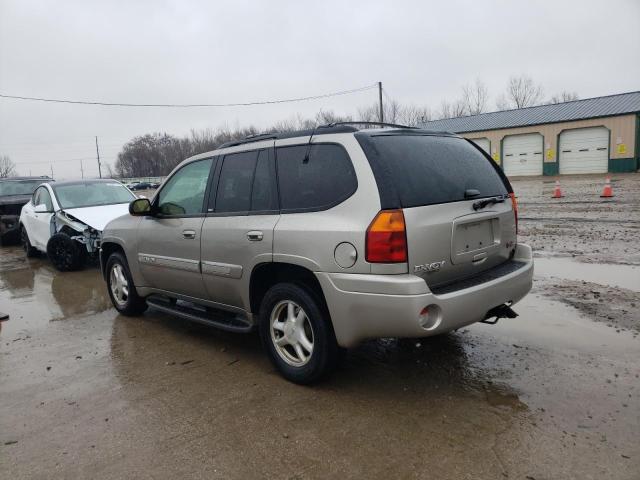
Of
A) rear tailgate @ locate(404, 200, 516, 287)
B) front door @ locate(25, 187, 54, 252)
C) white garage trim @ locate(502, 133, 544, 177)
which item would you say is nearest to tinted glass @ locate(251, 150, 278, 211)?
rear tailgate @ locate(404, 200, 516, 287)

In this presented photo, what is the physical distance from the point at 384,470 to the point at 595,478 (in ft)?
3.48

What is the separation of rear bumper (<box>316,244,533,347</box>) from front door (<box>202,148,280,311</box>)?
0.74 metres

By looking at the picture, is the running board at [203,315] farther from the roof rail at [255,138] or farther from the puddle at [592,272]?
the puddle at [592,272]

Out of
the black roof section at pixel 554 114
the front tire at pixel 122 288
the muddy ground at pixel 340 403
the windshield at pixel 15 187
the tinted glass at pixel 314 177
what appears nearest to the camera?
the muddy ground at pixel 340 403

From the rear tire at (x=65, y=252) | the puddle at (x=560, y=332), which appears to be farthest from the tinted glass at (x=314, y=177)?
the rear tire at (x=65, y=252)

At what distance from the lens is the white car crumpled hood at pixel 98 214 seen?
8.58m

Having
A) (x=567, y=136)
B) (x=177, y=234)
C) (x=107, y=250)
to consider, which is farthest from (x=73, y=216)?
(x=567, y=136)

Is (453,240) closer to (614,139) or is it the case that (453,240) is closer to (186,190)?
(186,190)

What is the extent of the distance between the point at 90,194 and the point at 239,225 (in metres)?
6.99

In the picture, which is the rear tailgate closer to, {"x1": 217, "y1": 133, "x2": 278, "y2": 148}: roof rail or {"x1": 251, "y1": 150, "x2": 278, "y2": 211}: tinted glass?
{"x1": 251, "y1": 150, "x2": 278, "y2": 211}: tinted glass

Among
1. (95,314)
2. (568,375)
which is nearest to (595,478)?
(568,375)

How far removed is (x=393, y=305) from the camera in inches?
121

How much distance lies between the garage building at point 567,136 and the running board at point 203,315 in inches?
1289

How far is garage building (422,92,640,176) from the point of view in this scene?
102ft
